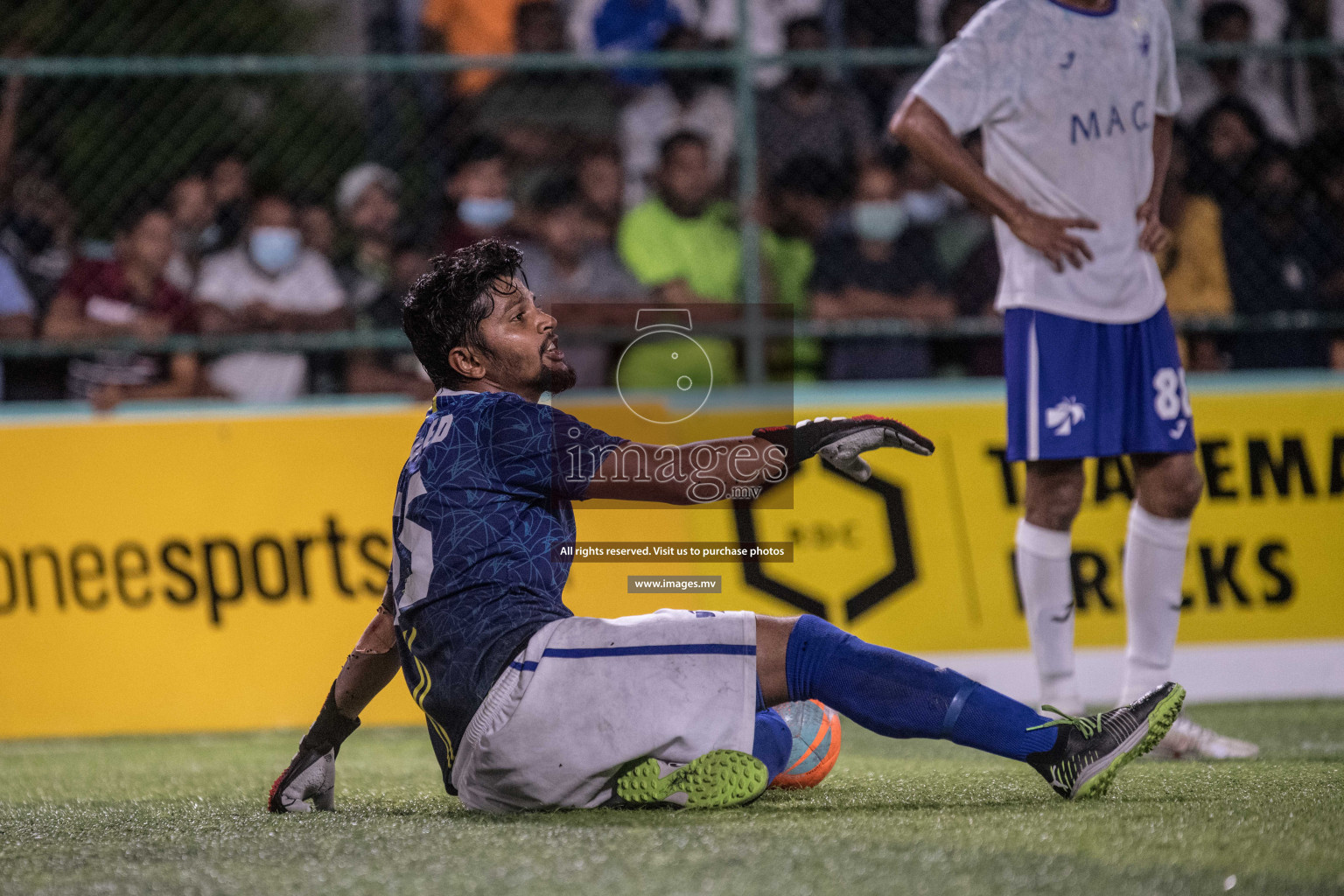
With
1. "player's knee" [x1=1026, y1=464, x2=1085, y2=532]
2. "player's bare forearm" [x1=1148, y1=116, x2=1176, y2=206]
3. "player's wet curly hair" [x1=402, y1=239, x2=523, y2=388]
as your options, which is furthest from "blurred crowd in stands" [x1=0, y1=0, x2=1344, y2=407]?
"player's wet curly hair" [x1=402, y1=239, x2=523, y2=388]

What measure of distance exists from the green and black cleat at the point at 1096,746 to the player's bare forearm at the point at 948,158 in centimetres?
171

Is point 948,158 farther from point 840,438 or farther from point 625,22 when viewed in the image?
point 625,22

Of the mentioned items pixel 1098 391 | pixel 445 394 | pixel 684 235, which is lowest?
pixel 1098 391

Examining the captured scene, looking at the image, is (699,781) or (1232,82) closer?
(699,781)

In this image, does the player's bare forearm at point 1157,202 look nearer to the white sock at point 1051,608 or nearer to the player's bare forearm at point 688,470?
the white sock at point 1051,608

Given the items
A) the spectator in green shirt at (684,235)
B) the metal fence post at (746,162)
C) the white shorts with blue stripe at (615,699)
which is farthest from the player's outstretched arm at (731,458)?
the metal fence post at (746,162)

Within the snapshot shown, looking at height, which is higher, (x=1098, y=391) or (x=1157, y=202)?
(x=1157, y=202)

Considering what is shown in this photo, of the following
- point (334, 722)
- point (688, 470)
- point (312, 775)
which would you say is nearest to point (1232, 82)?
point (688, 470)

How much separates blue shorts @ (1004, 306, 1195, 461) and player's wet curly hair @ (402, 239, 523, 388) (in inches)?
66.5

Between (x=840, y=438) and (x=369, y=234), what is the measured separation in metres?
4.27

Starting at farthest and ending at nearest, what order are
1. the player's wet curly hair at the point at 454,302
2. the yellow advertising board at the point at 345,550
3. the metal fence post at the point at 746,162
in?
the metal fence post at the point at 746,162, the yellow advertising board at the point at 345,550, the player's wet curly hair at the point at 454,302

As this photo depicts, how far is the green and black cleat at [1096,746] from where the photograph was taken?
9.50 ft

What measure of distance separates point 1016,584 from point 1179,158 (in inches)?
90.3

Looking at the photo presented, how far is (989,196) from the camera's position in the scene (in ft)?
13.7
